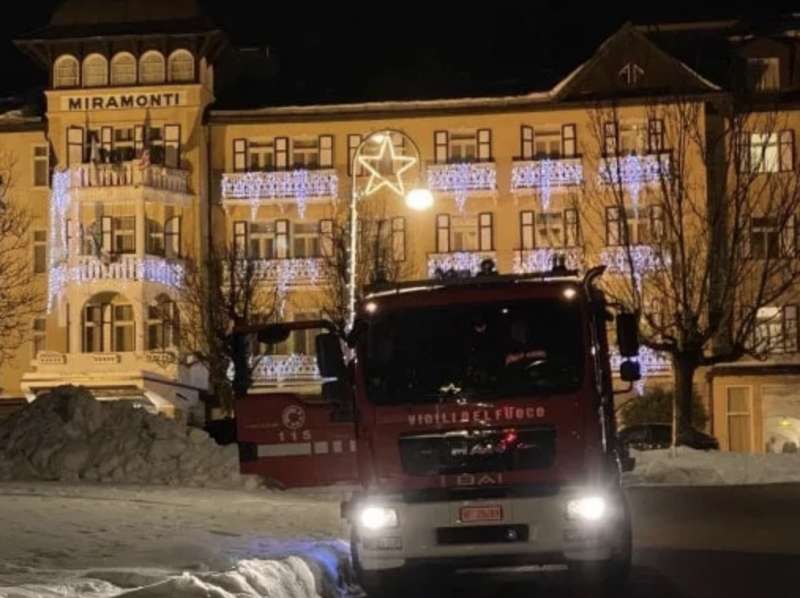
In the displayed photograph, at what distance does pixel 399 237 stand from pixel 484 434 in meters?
45.8

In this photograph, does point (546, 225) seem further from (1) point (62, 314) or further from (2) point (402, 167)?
(1) point (62, 314)

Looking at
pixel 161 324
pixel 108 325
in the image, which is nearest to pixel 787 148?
pixel 161 324

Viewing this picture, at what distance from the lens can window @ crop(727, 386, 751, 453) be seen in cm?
5944

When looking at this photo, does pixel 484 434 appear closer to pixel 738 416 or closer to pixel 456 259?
pixel 456 259

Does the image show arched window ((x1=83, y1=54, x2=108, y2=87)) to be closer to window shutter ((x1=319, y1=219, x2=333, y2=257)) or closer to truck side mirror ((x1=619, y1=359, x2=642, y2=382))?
window shutter ((x1=319, y1=219, x2=333, y2=257))

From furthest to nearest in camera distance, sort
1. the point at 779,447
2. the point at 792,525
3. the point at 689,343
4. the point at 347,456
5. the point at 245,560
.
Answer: the point at 779,447
the point at 689,343
the point at 347,456
the point at 792,525
the point at 245,560

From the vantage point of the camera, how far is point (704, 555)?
63.2 ft

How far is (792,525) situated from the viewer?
76.8 ft

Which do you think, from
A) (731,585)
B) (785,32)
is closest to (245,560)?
(731,585)

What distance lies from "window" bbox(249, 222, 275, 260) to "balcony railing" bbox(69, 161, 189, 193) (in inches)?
148

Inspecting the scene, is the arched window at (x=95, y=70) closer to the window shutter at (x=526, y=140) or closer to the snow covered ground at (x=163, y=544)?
the window shutter at (x=526, y=140)

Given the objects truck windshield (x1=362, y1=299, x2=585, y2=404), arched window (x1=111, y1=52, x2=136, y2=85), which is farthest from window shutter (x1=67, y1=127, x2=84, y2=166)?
truck windshield (x1=362, y1=299, x2=585, y2=404)

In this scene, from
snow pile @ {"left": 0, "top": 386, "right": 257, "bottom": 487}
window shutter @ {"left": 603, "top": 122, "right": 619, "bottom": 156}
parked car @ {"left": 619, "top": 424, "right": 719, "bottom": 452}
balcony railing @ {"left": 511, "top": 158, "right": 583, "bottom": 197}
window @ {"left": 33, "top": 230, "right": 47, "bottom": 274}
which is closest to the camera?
snow pile @ {"left": 0, "top": 386, "right": 257, "bottom": 487}

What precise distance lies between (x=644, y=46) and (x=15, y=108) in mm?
25551
